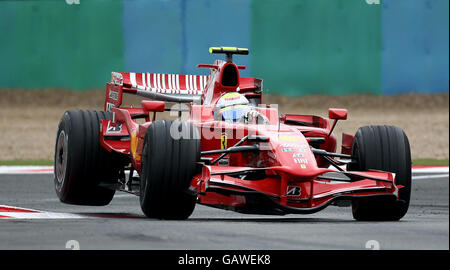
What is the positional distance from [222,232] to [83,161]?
12.0 feet

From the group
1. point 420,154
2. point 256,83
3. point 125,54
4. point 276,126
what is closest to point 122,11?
point 125,54

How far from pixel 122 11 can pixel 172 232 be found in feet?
48.2

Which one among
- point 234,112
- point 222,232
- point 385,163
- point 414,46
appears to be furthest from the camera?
point 414,46

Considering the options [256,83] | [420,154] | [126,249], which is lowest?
[420,154]

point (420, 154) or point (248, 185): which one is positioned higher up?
point (248, 185)

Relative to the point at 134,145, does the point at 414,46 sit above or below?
above

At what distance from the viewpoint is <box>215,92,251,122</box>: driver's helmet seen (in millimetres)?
9742

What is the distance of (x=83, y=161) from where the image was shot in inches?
408

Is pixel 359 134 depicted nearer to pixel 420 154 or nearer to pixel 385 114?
pixel 420 154

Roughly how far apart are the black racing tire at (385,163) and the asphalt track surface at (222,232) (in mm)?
204

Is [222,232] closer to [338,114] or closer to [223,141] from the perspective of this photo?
[223,141]

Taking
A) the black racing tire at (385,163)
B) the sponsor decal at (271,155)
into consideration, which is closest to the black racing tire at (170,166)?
the sponsor decal at (271,155)

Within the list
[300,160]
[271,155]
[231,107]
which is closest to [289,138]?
[271,155]
